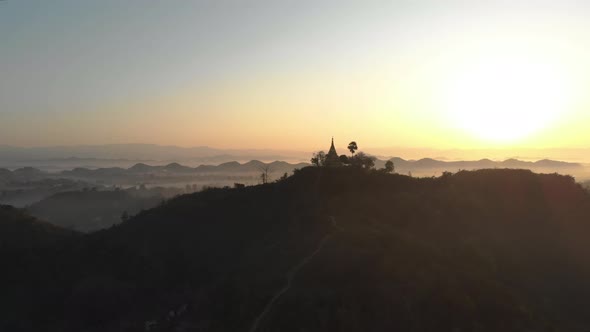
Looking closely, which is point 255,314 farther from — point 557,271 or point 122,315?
point 557,271

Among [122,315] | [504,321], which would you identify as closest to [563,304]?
[504,321]

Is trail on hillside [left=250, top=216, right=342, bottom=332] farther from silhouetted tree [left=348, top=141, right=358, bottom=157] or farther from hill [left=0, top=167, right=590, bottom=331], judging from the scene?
silhouetted tree [left=348, top=141, right=358, bottom=157]

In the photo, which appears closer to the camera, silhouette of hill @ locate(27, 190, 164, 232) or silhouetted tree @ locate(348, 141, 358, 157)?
silhouetted tree @ locate(348, 141, 358, 157)

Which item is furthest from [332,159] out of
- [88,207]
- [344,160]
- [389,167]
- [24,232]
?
[88,207]

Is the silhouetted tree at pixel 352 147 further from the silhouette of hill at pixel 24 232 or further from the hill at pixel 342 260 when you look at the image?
the silhouette of hill at pixel 24 232

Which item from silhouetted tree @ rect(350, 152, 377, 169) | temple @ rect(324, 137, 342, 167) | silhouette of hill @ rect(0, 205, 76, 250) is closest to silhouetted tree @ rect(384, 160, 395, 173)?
silhouetted tree @ rect(350, 152, 377, 169)
